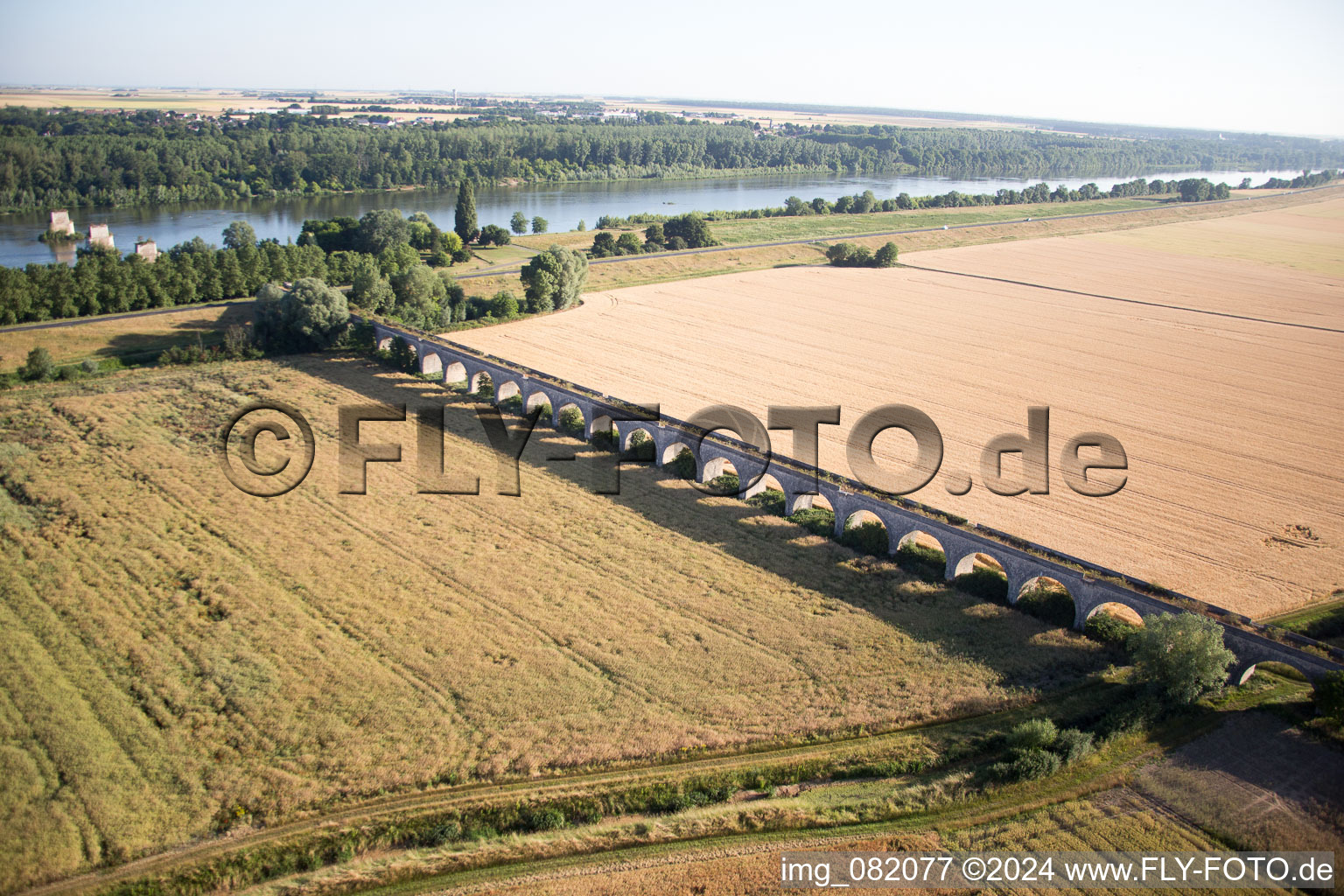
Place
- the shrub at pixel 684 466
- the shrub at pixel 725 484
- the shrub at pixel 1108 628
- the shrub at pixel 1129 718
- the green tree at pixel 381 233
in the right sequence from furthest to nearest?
the green tree at pixel 381 233 < the shrub at pixel 684 466 < the shrub at pixel 725 484 < the shrub at pixel 1108 628 < the shrub at pixel 1129 718

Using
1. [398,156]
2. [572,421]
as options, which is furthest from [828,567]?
[398,156]

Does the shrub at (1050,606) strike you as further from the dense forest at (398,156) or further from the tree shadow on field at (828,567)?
the dense forest at (398,156)

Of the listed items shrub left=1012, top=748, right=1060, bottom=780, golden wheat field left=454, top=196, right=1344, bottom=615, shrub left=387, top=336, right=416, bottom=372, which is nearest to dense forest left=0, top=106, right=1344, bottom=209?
golden wheat field left=454, top=196, right=1344, bottom=615

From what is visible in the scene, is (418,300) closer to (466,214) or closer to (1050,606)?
(466,214)

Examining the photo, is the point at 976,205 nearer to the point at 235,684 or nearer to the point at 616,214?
the point at 616,214

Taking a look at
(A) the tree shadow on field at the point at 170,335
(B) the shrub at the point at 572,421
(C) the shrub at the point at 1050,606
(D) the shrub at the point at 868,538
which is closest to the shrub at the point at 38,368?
(A) the tree shadow on field at the point at 170,335

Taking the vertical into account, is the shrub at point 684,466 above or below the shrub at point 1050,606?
above
